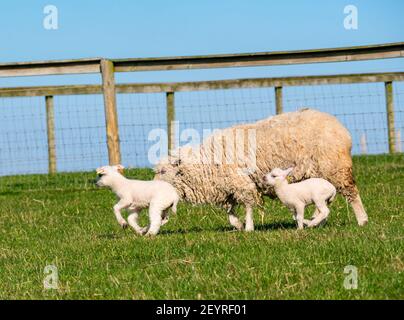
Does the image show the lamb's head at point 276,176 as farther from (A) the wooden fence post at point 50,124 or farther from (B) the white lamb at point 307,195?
(A) the wooden fence post at point 50,124

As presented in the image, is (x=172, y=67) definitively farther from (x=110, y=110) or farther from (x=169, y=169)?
(x=169, y=169)

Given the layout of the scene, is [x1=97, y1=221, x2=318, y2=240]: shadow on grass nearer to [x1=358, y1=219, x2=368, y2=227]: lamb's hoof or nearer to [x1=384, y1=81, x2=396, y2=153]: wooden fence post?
[x1=358, y1=219, x2=368, y2=227]: lamb's hoof

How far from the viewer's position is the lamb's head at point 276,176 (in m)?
8.73

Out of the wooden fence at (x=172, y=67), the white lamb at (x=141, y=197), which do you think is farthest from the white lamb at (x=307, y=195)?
the wooden fence at (x=172, y=67)

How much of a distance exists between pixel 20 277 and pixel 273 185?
111 inches

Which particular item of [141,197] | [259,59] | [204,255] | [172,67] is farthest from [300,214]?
[172,67]

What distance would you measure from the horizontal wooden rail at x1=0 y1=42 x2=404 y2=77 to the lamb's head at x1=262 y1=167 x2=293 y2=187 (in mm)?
4746

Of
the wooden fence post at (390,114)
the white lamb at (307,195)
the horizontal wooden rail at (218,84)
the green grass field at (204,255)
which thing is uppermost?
the horizontal wooden rail at (218,84)

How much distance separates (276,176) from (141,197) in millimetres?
1324

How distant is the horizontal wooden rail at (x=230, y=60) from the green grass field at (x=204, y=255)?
8.55ft

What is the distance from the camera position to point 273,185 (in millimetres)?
8758

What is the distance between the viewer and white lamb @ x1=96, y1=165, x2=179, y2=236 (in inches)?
337

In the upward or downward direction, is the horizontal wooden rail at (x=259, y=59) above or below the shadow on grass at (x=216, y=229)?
above
